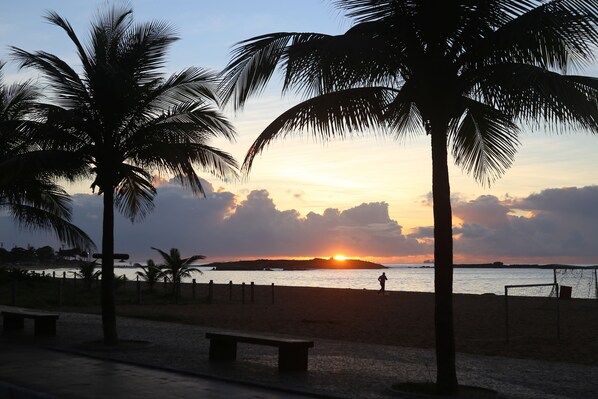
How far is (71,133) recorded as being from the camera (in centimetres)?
1390

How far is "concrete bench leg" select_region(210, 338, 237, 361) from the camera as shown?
11992mm

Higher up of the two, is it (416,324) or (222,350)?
(222,350)

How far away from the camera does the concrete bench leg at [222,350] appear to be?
39.3ft

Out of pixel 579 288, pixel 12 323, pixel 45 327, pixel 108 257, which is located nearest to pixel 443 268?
pixel 108 257

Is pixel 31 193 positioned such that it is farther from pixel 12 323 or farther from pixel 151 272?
pixel 151 272

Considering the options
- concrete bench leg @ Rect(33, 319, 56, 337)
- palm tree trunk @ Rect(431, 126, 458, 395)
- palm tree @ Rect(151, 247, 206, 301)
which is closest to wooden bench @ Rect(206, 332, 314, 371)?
palm tree trunk @ Rect(431, 126, 458, 395)

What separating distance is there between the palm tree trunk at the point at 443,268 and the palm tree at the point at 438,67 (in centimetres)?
1

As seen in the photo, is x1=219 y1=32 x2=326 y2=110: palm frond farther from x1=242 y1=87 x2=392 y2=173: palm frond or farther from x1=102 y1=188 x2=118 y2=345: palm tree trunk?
x1=102 y1=188 x2=118 y2=345: palm tree trunk

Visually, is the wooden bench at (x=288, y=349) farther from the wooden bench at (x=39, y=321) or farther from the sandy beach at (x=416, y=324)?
the sandy beach at (x=416, y=324)

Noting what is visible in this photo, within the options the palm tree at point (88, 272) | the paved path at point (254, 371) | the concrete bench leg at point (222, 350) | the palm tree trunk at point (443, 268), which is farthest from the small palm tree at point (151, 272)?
the palm tree trunk at point (443, 268)

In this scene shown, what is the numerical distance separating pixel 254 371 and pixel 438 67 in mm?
5177

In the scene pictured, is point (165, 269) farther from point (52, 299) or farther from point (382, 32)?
point (382, 32)

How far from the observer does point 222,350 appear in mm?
12031

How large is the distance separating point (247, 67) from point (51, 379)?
4.80 m
